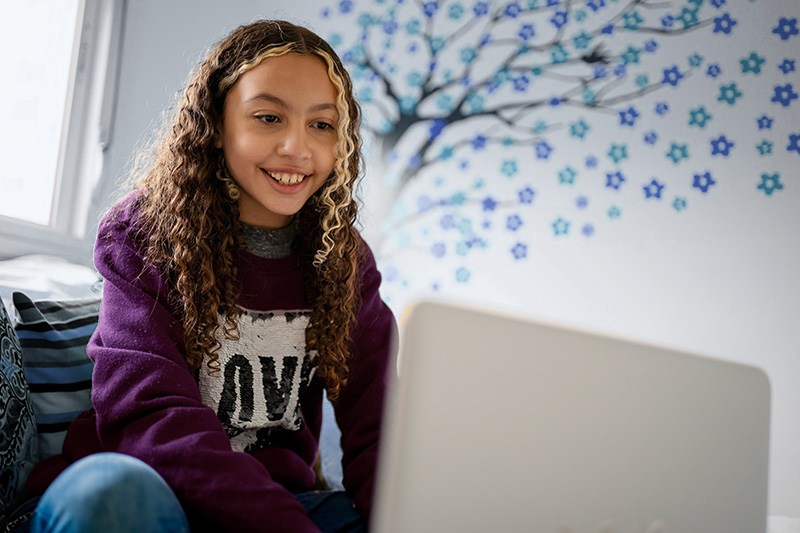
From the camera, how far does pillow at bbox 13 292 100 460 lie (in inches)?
48.1

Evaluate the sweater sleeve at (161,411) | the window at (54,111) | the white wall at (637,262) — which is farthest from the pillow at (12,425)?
the white wall at (637,262)

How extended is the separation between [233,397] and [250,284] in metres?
0.16

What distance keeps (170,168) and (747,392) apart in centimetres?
84

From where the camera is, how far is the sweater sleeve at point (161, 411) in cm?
89

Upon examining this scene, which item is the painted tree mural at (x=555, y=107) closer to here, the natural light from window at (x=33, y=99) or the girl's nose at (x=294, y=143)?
the natural light from window at (x=33, y=99)

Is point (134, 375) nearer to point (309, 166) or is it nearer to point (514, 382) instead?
point (309, 166)

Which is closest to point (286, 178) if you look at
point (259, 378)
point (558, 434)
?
point (259, 378)

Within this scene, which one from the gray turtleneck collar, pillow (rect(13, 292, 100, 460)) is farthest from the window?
the gray turtleneck collar

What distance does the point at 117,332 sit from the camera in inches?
41.3

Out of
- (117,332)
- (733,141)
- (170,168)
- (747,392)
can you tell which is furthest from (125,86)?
(747,392)

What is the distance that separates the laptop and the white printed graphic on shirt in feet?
1.86

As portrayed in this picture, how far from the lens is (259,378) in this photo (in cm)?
117

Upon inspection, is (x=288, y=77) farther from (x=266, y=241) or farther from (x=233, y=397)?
(x=233, y=397)

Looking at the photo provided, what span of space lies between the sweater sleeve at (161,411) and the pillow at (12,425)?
0.13 m
